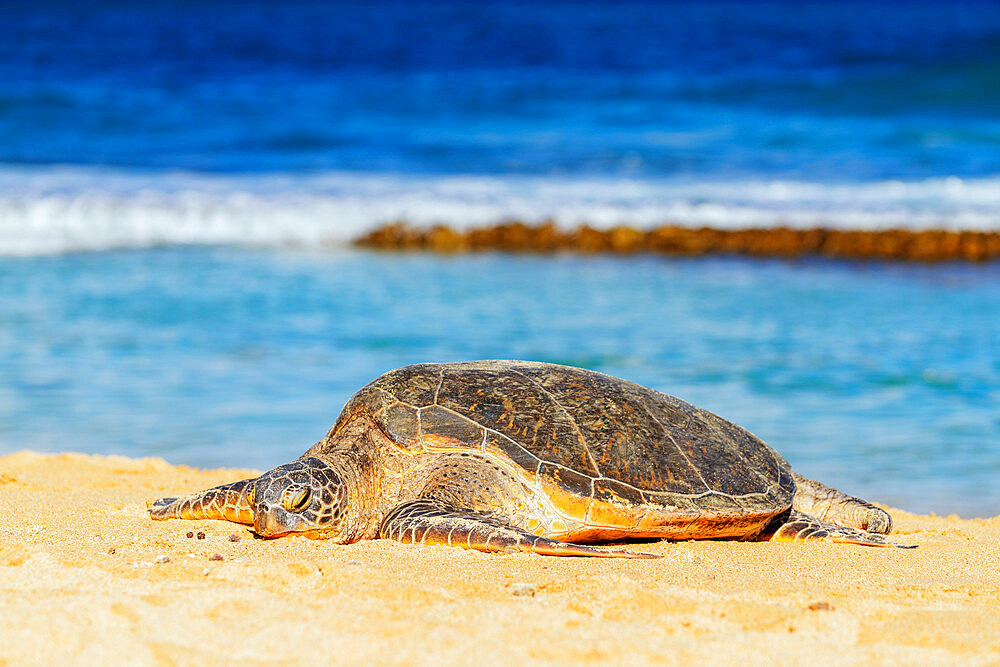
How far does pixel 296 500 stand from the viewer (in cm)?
330

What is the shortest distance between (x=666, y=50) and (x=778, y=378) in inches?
1022

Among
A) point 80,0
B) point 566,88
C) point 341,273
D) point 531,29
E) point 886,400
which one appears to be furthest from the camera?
point 80,0

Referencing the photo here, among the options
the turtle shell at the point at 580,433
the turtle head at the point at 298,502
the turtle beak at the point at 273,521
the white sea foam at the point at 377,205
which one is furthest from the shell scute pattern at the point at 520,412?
the white sea foam at the point at 377,205

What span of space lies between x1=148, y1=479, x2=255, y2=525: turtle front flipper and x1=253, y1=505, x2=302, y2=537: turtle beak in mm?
124

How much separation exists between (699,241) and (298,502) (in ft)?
32.7

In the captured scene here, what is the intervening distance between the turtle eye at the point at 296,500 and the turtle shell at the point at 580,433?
0.37 metres

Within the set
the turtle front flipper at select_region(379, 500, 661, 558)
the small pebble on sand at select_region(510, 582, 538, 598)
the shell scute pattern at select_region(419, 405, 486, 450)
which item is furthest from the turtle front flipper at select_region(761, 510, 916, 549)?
the small pebble on sand at select_region(510, 582, 538, 598)

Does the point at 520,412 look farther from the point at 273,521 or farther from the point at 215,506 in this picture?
the point at 215,506

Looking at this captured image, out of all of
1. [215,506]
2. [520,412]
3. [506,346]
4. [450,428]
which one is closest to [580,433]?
[520,412]

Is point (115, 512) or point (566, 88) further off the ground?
point (566, 88)

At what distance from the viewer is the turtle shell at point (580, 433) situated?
343cm

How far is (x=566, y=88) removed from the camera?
79.0 feet

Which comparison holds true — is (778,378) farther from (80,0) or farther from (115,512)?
(80,0)

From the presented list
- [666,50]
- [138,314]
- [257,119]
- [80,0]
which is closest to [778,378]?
[138,314]
